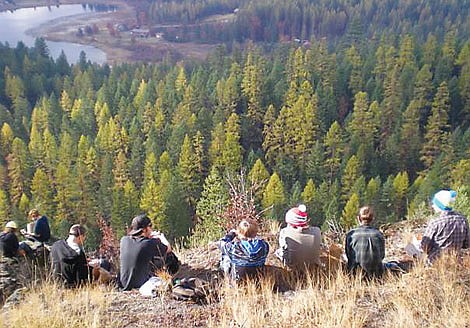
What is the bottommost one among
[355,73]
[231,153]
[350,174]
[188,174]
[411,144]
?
[350,174]

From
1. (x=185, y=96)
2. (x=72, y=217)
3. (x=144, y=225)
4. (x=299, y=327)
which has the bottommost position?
(x=72, y=217)

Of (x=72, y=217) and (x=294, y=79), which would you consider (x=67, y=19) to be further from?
(x=72, y=217)

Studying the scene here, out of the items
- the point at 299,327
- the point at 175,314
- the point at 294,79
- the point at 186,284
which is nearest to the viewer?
the point at 299,327

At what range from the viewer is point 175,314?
18.9 feet

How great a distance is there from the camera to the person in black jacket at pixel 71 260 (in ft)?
23.2

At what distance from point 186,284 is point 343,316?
206 centimetres

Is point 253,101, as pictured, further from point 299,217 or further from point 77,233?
point 77,233

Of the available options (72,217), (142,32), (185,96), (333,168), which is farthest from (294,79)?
(142,32)

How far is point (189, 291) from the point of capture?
241 inches

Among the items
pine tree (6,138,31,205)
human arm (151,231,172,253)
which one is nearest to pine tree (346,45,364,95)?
pine tree (6,138,31,205)

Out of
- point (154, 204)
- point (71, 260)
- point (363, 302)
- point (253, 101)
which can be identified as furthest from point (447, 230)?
point (253, 101)

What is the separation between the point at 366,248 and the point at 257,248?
144 centimetres

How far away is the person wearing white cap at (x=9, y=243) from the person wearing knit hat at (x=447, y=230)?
638 centimetres

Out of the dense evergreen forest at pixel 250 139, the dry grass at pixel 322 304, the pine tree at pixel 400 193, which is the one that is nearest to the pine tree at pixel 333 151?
the dense evergreen forest at pixel 250 139
